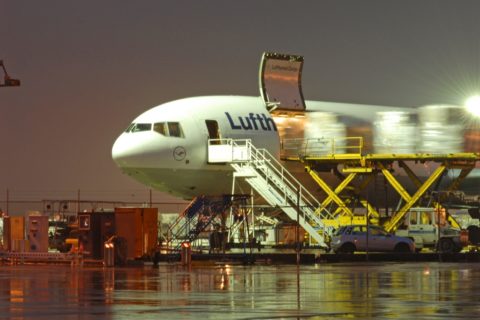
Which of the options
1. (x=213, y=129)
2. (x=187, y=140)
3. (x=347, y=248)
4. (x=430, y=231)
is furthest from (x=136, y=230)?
(x=430, y=231)

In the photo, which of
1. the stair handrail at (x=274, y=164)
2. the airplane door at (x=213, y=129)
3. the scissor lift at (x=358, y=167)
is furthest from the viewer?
the scissor lift at (x=358, y=167)

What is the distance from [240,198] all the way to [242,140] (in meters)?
5.86

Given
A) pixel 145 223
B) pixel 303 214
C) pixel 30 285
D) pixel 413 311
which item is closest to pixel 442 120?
pixel 303 214

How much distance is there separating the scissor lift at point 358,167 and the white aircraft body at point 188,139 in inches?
70.9

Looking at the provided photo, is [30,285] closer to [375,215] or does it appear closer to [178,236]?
[178,236]

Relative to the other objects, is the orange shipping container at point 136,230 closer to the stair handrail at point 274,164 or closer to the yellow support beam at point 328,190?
the stair handrail at point 274,164

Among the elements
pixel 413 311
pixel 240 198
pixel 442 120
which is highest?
pixel 442 120

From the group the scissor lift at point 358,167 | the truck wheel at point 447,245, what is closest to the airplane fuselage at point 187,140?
the scissor lift at point 358,167

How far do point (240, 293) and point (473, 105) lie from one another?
36239 millimetres

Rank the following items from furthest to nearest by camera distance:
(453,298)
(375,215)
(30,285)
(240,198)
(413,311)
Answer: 1. (375,215)
2. (240,198)
3. (30,285)
4. (453,298)
5. (413,311)

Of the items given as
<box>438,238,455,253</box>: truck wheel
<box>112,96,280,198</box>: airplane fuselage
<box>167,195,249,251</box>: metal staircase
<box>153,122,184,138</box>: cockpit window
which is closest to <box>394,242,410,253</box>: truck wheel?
<box>438,238,455,253</box>: truck wheel

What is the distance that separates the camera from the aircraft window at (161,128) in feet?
170

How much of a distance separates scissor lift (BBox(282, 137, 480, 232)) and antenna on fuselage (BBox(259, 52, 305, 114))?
1815 millimetres

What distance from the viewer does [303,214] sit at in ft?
165
